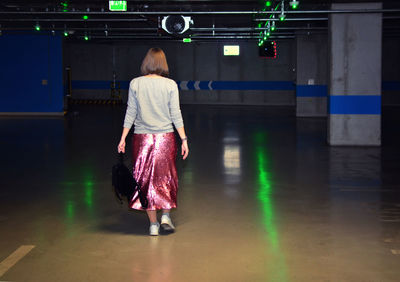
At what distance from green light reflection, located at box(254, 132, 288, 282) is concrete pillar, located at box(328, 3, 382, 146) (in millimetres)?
1891

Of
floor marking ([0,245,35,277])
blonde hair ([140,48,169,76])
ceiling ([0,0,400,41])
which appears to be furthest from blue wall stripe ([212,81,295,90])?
floor marking ([0,245,35,277])

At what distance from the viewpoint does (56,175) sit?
23.0 feet

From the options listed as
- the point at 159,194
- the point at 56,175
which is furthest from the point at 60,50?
the point at 159,194

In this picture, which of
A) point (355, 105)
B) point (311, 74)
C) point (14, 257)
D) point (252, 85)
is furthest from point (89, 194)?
point (252, 85)

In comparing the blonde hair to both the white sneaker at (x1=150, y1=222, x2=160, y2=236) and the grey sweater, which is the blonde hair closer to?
the grey sweater

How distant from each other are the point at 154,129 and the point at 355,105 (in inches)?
268

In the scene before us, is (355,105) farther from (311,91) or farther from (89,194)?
(311,91)

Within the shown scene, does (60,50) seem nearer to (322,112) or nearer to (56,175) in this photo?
(322,112)

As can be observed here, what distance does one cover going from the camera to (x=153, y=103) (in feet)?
13.7

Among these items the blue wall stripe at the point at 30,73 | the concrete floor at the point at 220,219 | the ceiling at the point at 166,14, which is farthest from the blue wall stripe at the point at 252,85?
the concrete floor at the point at 220,219

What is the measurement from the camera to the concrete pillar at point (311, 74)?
17.2 meters

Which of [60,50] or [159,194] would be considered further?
[60,50]

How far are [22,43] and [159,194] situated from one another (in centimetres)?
1494

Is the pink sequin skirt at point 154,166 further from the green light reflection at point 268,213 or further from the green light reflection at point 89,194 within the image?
the green light reflection at point 89,194
